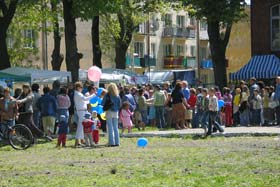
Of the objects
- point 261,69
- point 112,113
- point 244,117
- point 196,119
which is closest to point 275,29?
point 261,69

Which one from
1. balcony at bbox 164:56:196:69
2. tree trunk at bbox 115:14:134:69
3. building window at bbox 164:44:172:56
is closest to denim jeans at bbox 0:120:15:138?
tree trunk at bbox 115:14:134:69

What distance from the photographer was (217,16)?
3903 centimetres

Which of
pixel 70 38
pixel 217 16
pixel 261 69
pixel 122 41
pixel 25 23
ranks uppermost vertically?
pixel 25 23

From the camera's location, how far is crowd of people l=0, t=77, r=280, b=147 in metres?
21.3

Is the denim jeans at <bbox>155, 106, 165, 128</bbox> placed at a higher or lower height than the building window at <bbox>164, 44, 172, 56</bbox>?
lower

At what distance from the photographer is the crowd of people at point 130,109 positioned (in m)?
21.3

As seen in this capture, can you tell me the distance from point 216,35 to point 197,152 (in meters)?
24.1

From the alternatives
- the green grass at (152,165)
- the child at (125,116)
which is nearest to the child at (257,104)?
the child at (125,116)

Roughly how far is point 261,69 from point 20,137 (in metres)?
23.0

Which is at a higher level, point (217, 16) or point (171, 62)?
point (217, 16)

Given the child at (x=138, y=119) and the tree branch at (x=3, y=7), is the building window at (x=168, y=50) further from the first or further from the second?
the child at (x=138, y=119)

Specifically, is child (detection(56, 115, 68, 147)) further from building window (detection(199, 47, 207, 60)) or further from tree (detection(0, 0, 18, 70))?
building window (detection(199, 47, 207, 60))

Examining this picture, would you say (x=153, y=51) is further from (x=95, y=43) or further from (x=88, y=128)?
(x=88, y=128)

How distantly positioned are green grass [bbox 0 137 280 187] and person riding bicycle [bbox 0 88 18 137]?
3.83ft
